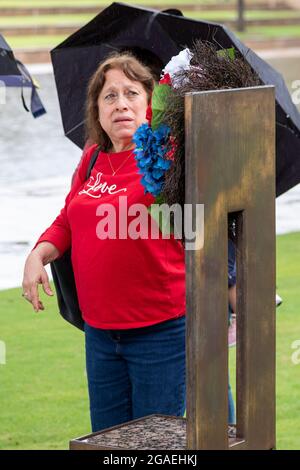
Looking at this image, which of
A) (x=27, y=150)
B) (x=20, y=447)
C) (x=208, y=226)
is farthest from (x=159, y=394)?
(x=27, y=150)

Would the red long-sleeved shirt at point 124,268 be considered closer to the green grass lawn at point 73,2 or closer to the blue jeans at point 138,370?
the blue jeans at point 138,370

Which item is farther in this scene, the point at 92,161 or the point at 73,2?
the point at 73,2

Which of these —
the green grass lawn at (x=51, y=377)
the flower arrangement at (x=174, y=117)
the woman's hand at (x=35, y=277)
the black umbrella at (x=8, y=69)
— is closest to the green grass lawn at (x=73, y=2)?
the green grass lawn at (x=51, y=377)

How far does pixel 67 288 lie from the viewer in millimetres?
4207

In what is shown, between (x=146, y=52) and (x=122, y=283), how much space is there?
3.77 feet

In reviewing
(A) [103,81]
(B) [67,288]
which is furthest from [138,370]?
(A) [103,81]

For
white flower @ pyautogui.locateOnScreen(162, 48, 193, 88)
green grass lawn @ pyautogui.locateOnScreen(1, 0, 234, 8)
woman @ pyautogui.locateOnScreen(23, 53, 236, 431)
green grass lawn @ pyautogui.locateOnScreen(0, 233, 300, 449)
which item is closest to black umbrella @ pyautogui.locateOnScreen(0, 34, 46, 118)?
woman @ pyautogui.locateOnScreen(23, 53, 236, 431)

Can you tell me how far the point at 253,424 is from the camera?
9.52ft

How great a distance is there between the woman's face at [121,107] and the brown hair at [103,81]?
0.7 inches

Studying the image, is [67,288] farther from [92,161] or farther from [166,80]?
[166,80]

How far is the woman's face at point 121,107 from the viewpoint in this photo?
151 inches

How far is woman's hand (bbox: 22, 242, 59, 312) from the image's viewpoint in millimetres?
3729
